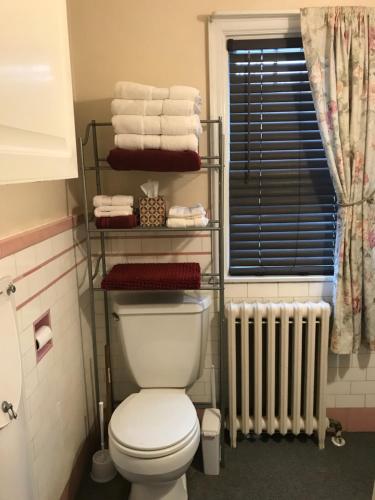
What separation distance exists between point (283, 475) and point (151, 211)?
1.44 metres

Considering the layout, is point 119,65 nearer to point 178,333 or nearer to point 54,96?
point 54,96

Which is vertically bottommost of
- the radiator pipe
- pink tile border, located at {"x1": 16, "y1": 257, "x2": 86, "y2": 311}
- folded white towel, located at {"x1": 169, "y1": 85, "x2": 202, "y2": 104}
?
the radiator pipe

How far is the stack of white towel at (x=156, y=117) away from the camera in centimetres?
171

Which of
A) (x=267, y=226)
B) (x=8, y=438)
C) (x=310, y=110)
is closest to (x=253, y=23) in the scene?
(x=310, y=110)

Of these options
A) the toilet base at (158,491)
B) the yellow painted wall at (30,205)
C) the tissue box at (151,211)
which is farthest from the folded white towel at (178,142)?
the toilet base at (158,491)

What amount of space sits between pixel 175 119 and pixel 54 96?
2.70 ft

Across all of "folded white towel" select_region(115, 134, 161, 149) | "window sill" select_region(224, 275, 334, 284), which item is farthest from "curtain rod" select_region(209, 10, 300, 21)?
"window sill" select_region(224, 275, 334, 284)

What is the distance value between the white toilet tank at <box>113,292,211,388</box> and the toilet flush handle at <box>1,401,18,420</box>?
906 mm

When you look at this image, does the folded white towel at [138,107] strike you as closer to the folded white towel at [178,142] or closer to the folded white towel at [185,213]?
the folded white towel at [178,142]

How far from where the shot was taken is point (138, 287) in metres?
1.85

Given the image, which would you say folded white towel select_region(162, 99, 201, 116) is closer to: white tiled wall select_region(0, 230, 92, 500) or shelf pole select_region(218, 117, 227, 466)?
shelf pole select_region(218, 117, 227, 466)

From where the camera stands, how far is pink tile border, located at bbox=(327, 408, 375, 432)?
2.27 meters

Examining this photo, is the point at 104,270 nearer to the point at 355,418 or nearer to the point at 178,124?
the point at 178,124

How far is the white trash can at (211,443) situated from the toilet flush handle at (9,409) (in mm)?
1090
